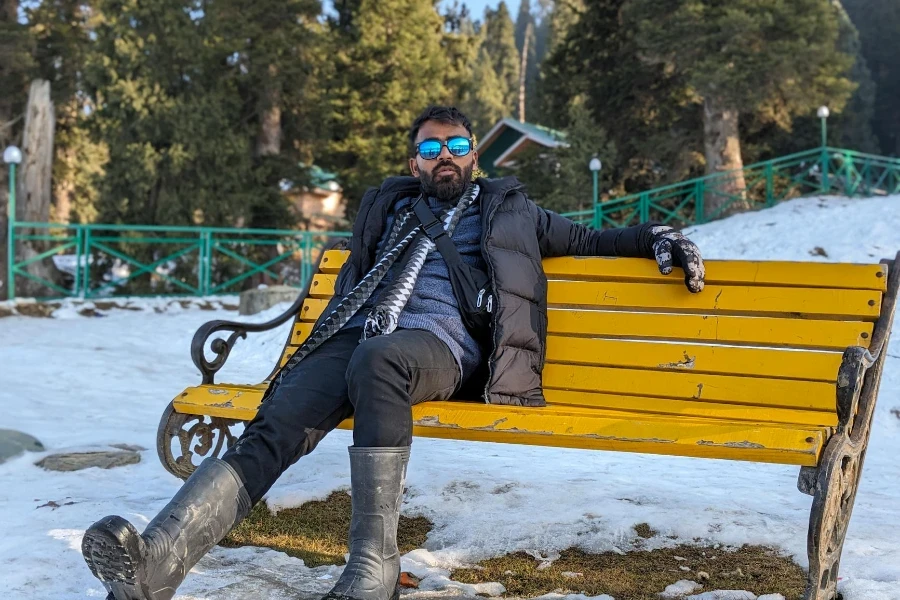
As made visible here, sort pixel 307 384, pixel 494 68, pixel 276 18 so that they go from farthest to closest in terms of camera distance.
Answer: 1. pixel 494 68
2. pixel 276 18
3. pixel 307 384

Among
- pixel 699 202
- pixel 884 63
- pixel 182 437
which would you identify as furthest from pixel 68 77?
pixel 884 63

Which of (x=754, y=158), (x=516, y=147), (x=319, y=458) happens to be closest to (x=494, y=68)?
(x=516, y=147)

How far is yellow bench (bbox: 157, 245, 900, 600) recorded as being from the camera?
8.20 feet

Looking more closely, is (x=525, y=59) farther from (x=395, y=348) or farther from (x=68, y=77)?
(x=395, y=348)

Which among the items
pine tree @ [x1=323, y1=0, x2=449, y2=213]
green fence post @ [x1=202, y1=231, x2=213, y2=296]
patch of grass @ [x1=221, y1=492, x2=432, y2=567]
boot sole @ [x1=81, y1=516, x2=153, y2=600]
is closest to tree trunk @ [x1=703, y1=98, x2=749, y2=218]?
pine tree @ [x1=323, y1=0, x2=449, y2=213]

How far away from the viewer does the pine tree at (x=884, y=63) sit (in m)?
39.4

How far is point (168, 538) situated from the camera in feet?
7.63

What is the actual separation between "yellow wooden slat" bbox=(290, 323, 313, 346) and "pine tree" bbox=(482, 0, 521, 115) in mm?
54790

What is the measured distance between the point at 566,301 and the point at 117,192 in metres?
16.7

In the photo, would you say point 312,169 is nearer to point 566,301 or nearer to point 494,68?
point 566,301

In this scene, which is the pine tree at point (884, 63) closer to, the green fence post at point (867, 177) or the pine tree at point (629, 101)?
the pine tree at point (629, 101)

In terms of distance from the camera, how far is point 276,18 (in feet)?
64.9

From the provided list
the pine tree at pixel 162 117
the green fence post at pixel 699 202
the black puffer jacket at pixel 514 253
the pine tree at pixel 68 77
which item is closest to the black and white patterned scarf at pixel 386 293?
the black puffer jacket at pixel 514 253

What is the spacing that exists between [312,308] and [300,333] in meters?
0.14
